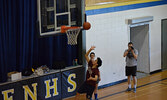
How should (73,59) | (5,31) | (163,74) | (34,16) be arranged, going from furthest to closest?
(163,74), (73,59), (34,16), (5,31)

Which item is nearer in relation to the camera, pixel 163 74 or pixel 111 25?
pixel 111 25

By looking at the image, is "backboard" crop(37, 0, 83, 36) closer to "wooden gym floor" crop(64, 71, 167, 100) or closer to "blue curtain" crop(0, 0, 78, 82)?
"blue curtain" crop(0, 0, 78, 82)

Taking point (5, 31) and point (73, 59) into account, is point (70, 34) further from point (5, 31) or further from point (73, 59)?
point (5, 31)

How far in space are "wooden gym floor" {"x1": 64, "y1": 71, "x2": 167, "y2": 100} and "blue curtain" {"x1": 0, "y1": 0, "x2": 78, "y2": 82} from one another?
2117 millimetres

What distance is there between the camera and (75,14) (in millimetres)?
12359

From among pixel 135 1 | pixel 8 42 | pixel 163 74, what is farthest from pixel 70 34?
pixel 163 74

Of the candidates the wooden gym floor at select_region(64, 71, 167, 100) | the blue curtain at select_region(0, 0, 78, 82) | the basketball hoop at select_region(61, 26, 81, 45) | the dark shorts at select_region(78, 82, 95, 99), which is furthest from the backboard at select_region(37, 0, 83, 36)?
the wooden gym floor at select_region(64, 71, 167, 100)

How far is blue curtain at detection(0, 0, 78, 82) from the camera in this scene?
36.4 feet

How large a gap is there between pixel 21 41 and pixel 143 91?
5.14 metres

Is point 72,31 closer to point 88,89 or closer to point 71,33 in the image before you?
point 71,33

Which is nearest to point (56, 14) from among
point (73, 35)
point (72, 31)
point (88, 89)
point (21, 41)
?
point (72, 31)

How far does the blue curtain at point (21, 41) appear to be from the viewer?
437 inches

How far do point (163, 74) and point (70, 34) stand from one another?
5.87 metres

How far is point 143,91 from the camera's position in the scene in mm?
13234
